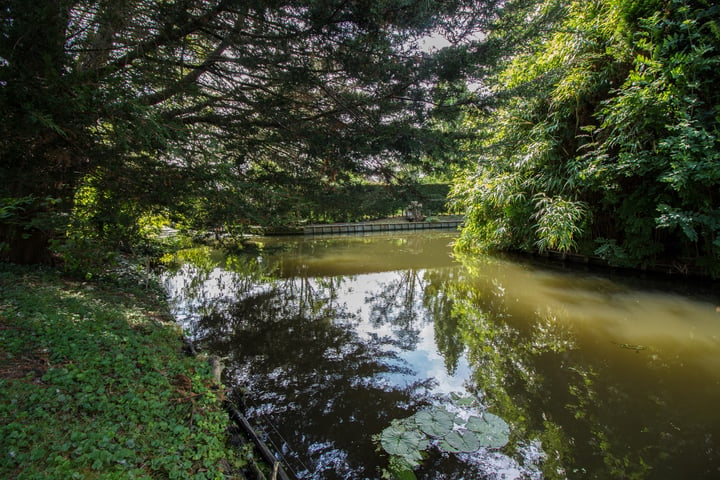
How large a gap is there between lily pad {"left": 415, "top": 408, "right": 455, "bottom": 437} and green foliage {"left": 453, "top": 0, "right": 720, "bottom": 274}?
9.12ft

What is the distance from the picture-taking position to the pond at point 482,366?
2184 millimetres

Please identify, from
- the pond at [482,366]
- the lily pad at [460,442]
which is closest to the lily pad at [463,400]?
the pond at [482,366]

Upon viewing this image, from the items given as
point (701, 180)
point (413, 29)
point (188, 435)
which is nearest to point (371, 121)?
point (413, 29)

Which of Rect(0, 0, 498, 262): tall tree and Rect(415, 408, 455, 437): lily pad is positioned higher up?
Rect(0, 0, 498, 262): tall tree

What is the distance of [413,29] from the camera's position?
2.86 meters

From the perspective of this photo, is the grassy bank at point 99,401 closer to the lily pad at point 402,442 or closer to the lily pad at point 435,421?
the lily pad at point 402,442

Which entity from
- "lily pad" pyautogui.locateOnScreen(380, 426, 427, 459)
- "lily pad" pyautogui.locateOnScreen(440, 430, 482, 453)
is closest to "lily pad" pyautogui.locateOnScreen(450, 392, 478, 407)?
"lily pad" pyautogui.locateOnScreen(440, 430, 482, 453)

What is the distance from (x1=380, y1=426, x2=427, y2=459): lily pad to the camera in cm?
219

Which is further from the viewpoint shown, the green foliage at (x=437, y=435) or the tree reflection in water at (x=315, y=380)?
the tree reflection in water at (x=315, y=380)

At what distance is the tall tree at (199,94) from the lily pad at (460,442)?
2515 mm

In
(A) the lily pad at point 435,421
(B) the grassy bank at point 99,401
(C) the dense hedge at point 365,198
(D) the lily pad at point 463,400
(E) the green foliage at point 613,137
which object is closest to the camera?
(B) the grassy bank at point 99,401

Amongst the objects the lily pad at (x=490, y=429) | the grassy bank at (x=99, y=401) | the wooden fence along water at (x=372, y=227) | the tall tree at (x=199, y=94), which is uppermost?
the tall tree at (x=199, y=94)

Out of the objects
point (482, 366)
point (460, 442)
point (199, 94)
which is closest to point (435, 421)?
point (460, 442)

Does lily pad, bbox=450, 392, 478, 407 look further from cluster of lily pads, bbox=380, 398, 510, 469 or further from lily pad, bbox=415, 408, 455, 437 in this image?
lily pad, bbox=415, 408, 455, 437
